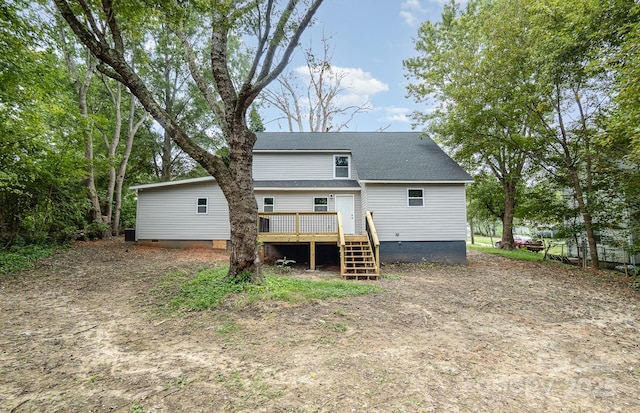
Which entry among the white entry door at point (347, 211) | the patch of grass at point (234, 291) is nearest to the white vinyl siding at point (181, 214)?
the white entry door at point (347, 211)

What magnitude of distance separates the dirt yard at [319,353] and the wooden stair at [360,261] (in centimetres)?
203

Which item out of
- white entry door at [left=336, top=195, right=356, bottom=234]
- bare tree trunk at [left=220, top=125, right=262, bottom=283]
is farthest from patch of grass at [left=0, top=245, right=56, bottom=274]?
white entry door at [left=336, top=195, right=356, bottom=234]

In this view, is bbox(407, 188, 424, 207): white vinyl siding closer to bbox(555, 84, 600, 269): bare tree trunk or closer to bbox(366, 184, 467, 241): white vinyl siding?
bbox(366, 184, 467, 241): white vinyl siding

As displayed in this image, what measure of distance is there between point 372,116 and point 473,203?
34.1ft

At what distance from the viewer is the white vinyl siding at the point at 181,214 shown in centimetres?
1340

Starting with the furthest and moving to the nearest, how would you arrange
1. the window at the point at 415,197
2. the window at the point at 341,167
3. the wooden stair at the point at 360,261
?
1. the window at the point at 341,167
2. the window at the point at 415,197
3. the wooden stair at the point at 360,261

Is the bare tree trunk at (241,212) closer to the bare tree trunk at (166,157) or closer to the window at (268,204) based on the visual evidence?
the window at (268,204)

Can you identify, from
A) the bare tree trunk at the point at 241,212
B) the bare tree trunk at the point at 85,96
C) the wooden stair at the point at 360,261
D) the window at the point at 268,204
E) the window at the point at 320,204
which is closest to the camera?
the bare tree trunk at the point at 241,212

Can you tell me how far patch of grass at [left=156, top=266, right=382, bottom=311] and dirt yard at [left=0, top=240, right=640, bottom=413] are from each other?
0.97ft

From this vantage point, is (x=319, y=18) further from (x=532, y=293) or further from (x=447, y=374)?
(x=532, y=293)

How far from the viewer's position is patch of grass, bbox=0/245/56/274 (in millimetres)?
7598

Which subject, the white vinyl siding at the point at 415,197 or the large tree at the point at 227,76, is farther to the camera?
the white vinyl siding at the point at 415,197

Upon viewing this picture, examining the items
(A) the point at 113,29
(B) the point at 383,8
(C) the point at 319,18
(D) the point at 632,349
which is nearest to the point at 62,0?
(A) the point at 113,29

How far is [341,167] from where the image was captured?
14156 mm
